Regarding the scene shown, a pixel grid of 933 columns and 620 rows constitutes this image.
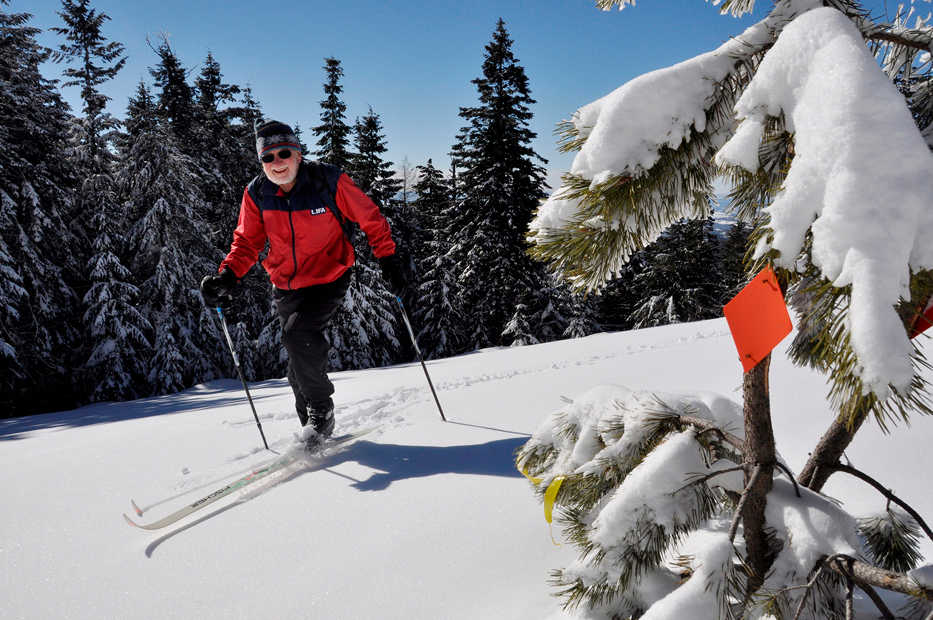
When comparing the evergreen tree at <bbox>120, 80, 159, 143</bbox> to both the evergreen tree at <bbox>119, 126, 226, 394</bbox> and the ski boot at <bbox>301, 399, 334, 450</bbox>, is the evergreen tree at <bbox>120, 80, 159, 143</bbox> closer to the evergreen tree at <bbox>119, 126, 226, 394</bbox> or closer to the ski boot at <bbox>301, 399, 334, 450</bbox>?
the evergreen tree at <bbox>119, 126, 226, 394</bbox>

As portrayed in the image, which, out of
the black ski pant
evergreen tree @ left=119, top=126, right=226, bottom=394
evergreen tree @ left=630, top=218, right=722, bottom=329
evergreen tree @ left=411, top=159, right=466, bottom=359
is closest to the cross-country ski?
the black ski pant

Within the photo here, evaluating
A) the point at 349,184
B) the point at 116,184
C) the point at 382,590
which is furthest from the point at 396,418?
the point at 116,184

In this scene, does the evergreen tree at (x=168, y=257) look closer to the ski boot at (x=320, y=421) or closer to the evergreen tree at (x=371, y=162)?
the evergreen tree at (x=371, y=162)

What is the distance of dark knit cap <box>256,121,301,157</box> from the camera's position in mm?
3173

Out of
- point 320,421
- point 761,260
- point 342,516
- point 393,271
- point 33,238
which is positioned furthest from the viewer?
point 33,238

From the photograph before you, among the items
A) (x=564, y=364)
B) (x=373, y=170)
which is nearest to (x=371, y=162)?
(x=373, y=170)

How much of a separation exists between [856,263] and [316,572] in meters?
1.68

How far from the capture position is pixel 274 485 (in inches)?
91.9

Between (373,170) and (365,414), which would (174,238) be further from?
(365,414)

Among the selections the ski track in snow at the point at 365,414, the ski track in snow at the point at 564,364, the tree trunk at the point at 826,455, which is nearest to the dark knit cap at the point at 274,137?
the ski track in snow at the point at 365,414

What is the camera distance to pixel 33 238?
13.3m

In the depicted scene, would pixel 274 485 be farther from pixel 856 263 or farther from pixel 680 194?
pixel 856 263

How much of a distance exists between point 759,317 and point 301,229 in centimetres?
308

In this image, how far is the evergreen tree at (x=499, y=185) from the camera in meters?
17.4
